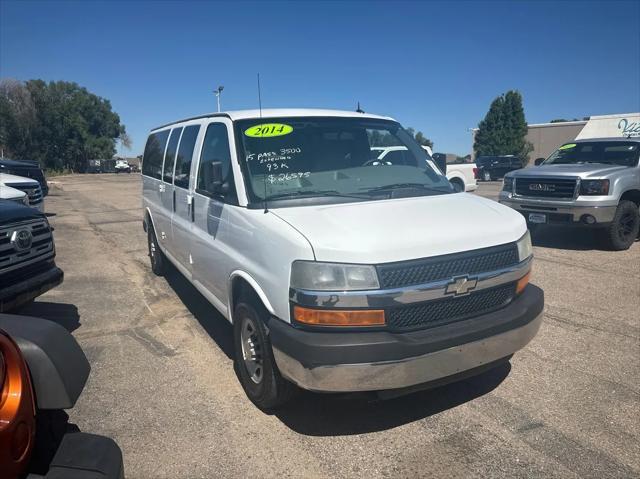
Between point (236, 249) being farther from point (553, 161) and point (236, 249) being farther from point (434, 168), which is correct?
point (553, 161)

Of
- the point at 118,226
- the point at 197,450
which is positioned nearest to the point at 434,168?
the point at 197,450

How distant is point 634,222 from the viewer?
8.48 metres

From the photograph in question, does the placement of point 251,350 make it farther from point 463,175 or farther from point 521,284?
point 463,175

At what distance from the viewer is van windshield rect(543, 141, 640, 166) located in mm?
8867

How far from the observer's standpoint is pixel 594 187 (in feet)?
26.4

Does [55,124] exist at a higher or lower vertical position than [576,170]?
higher

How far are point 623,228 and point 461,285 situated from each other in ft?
23.0

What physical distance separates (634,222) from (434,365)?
7495mm

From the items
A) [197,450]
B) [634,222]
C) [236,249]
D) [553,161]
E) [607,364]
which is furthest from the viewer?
[553,161]

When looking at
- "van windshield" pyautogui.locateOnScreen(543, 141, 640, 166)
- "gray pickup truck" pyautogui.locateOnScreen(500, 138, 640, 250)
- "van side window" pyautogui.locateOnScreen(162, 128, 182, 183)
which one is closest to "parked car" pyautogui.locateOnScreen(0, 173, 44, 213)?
"van side window" pyautogui.locateOnScreen(162, 128, 182, 183)

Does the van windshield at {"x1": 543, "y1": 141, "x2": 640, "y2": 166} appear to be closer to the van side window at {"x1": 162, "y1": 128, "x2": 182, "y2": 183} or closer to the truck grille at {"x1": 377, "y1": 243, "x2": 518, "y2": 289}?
the truck grille at {"x1": 377, "y1": 243, "x2": 518, "y2": 289}

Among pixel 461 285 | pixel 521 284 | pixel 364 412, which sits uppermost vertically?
pixel 461 285

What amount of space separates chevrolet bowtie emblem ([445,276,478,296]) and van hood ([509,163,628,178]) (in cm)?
625

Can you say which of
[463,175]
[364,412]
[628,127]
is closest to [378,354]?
[364,412]
